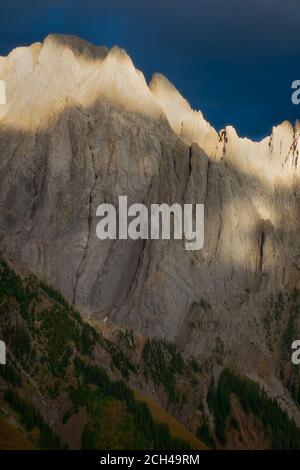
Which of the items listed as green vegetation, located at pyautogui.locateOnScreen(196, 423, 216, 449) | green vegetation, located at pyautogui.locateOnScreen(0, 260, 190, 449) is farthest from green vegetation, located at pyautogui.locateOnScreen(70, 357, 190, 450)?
green vegetation, located at pyautogui.locateOnScreen(196, 423, 216, 449)

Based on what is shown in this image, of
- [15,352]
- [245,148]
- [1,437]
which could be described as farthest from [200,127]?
[1,437]

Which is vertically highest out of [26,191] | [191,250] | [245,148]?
[245,148]

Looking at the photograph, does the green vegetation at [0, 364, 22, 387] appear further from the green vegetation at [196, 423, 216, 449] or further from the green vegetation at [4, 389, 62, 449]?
the green vegetation at [196, 423, 216, 449]

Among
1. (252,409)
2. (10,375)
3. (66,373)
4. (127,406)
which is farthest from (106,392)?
(252,409)

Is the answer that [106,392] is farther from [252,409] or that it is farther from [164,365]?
[252,409]

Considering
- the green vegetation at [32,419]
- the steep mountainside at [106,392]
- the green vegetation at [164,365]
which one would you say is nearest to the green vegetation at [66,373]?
the green vegetation at [32,419]
